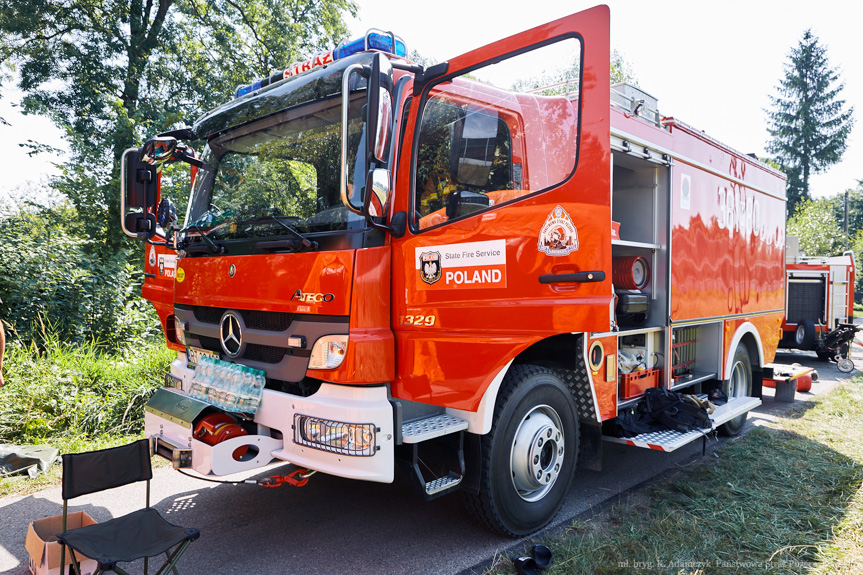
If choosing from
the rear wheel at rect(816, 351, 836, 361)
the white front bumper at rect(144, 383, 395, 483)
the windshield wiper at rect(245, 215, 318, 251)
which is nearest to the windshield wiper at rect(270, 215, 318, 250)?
the windshield wiper at rect(245, 215, 318, 251)

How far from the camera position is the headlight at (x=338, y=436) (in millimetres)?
3018

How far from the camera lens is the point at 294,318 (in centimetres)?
335

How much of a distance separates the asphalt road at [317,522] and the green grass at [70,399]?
0.93m

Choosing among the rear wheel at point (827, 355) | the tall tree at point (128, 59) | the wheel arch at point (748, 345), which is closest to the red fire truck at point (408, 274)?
the wheel arch at point (748, 345)

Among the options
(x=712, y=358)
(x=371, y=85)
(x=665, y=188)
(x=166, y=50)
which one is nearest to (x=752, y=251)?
(x=712, y=358)

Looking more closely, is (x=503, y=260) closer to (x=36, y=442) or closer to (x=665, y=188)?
(x=665, y=188)

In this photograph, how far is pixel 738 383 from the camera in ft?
20.7

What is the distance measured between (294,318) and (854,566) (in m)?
3.52

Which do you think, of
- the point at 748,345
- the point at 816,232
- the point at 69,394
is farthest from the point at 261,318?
the point at 816,232

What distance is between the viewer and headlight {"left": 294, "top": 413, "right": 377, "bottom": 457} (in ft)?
9.90

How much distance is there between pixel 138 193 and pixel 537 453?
3.32 meters

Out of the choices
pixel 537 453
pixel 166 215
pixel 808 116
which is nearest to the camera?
pixel 537 453

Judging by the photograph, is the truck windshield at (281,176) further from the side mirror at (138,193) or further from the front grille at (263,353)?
the front grille at (263,353)

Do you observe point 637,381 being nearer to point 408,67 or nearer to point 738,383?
point 738,383
